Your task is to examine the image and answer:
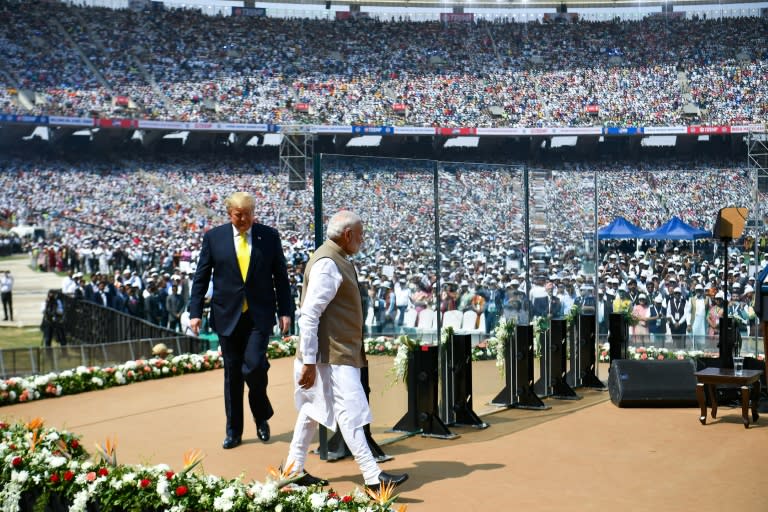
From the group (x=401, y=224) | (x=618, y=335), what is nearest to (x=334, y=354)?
(x=401, y=224)

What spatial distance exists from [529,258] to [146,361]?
422 centimetres

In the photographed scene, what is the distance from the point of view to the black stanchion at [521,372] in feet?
25.7

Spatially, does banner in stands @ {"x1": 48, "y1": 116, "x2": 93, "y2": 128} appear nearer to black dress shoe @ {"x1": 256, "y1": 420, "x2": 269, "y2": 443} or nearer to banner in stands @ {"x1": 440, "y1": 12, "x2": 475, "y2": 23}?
banner in stands @ {"x1": 440, "y1": 12, "x2": 475, "y2": 23}

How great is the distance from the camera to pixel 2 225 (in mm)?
27781

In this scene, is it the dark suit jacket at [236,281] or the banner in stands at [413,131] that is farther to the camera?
the banner in stands at [413,131]

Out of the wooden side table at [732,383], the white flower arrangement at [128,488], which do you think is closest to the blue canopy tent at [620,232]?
the wooden side table at [732,383]

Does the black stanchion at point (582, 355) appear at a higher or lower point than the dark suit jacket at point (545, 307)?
lower

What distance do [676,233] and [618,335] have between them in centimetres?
1102

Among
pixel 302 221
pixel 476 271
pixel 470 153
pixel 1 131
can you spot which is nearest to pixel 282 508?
pixel 476 271

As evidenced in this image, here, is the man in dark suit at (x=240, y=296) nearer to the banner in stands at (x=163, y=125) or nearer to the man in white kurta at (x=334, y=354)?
the man in white kurta at (x=334, y=354)

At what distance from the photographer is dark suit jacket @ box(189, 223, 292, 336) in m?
5.99

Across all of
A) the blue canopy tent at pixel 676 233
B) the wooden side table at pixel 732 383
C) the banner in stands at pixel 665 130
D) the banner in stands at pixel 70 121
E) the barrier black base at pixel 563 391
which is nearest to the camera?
the wooden side table at pixel 732 383

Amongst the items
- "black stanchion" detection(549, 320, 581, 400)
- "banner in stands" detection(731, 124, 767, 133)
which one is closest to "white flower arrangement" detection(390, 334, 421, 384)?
"black stanchion" detection(549, 320, 581, 400)

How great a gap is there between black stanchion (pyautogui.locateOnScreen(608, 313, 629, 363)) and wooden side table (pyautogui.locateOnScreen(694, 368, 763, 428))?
2.11 m
